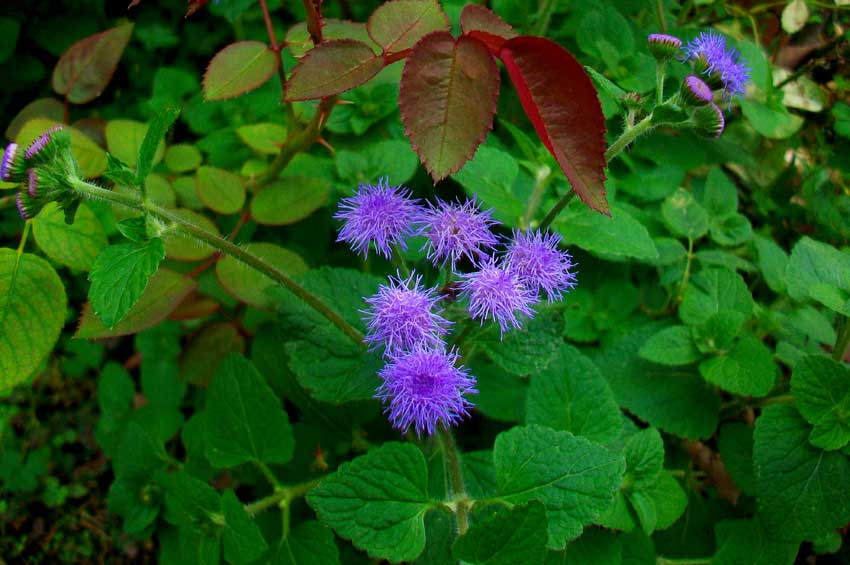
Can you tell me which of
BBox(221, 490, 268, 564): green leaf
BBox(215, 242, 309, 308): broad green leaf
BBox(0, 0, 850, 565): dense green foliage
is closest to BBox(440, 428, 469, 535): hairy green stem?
BBox(0, 0, 850, 565): dense green foliage

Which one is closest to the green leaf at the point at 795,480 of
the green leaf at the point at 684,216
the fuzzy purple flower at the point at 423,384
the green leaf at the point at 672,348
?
the green leaf at the point at 672,348

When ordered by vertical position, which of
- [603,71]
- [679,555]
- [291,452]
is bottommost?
[679,555]

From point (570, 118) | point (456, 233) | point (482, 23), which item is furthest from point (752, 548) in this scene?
point (482, 23)

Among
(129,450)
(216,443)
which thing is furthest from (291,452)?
(129,450)

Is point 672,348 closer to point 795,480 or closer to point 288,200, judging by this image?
point 795,480

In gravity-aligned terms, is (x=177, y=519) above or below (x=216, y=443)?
below

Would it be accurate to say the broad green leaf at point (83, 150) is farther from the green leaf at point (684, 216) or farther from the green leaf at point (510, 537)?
the green leaf at point (684, 216)

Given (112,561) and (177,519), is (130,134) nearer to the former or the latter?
(177,519)
